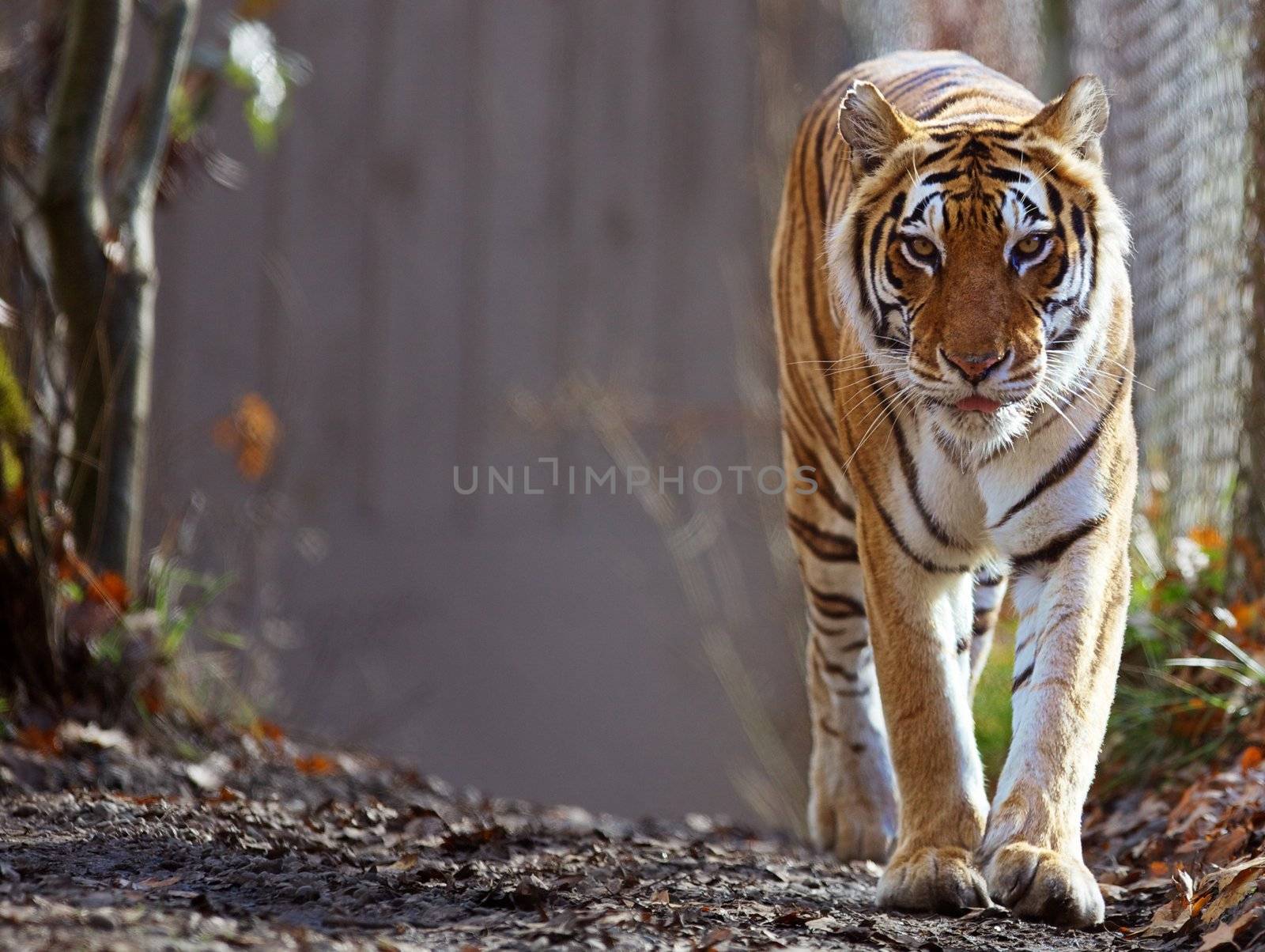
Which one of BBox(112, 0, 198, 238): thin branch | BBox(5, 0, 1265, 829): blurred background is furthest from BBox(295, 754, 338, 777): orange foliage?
BBox(5, 0, 1265, 829): blurred background

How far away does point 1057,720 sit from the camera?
97.9 inches

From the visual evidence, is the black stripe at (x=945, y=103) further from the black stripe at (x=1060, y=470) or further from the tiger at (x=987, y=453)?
the black stripe at (x=1060, y=470)

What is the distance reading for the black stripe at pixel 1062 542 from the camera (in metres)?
2.62

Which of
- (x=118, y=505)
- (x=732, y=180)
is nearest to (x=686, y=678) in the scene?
(x=732, y=180)

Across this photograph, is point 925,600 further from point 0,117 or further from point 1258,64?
point 0,117

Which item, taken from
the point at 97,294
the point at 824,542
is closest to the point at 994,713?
the point at 824,542

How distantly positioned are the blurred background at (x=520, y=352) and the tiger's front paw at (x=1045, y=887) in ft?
13.3

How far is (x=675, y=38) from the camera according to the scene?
6930mm

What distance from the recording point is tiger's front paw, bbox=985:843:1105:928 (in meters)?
2.30

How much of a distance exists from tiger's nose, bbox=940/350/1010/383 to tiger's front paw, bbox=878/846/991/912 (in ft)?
2.60

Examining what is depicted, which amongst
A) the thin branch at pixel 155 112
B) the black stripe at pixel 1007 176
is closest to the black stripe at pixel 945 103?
the black stripe at pixel 1007 176

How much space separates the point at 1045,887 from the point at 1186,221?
9.57ft

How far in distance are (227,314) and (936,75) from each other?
412 centimetres

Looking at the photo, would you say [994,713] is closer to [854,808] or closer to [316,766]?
[854,808]
